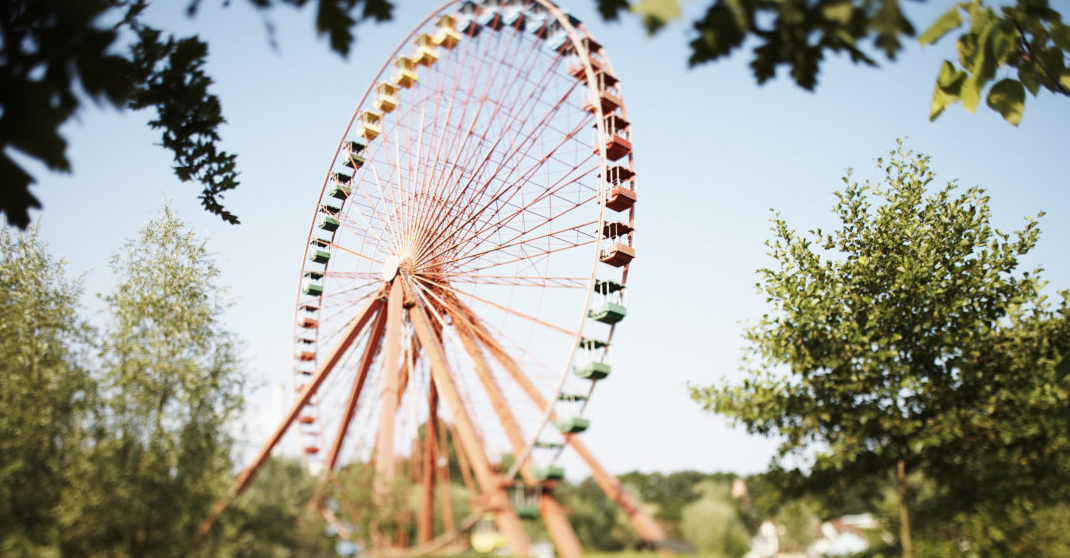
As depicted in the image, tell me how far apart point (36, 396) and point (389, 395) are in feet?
23.3

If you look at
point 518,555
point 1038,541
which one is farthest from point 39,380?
point 1038,541

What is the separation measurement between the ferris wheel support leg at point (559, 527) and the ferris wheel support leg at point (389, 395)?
3.32m

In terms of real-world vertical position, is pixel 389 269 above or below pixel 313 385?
above

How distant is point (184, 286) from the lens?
18.0 m

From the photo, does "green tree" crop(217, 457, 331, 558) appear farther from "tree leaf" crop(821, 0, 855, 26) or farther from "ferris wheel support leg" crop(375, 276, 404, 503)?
"tree leaf" crop(821, 0, 855, 26)

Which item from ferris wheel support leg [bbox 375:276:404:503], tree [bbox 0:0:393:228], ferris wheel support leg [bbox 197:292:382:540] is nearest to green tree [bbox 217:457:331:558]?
ferris wheel support leg [bbox 197:292:382:540]

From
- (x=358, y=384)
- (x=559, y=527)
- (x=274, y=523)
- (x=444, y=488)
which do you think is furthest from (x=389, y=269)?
(x=559, y=527)

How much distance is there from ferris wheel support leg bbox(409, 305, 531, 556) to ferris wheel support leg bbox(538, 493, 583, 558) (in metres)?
0.63

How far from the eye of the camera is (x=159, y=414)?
15.1 meters

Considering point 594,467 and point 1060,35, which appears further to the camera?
point 594,467

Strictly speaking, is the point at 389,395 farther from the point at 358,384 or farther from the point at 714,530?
the point at 714,530

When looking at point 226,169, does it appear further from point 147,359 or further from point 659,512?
point 659,512

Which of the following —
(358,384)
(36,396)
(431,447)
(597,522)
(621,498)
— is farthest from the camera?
(597,522)

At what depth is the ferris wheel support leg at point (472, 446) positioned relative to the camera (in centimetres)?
1591
